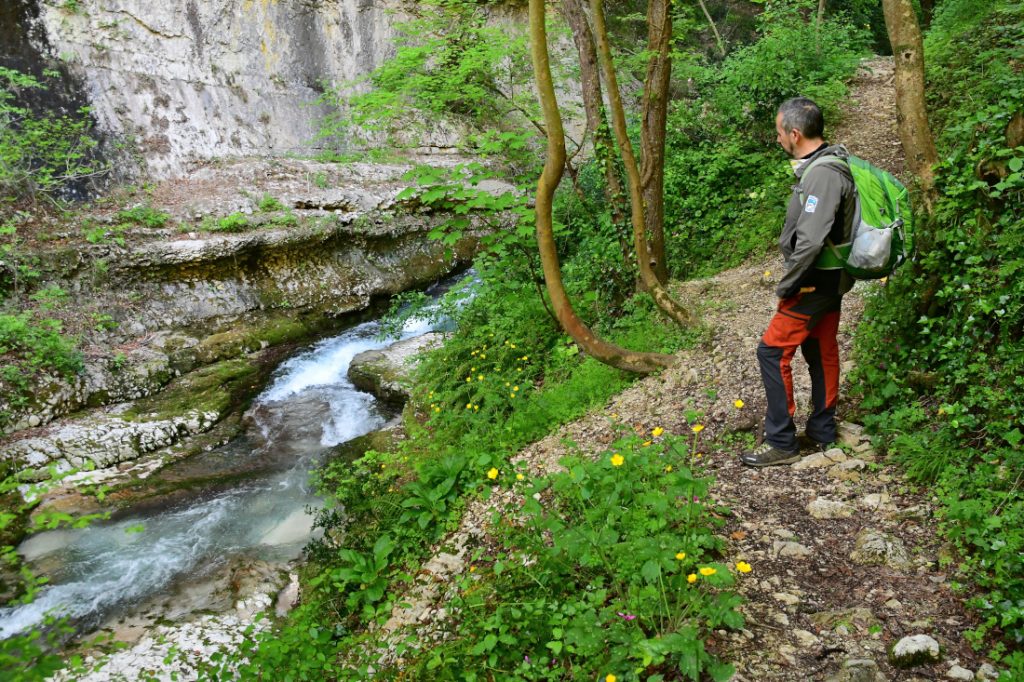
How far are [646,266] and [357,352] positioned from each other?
6.53 meters

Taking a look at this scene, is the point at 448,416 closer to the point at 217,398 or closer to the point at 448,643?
the point at 448,643

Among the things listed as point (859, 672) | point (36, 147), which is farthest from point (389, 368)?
point (36, 147)

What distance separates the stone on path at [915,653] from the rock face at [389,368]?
7103 mm

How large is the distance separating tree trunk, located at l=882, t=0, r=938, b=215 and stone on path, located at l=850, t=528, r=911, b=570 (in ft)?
10.8

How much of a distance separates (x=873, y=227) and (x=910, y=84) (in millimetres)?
2614

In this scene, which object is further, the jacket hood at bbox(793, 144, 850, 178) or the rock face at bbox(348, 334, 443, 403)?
the rock face at bbox(348, 334, 443, 403)

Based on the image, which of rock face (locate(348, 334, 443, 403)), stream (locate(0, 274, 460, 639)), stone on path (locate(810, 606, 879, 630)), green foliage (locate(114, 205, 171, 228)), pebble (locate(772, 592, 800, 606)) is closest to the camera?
stone on path (locate(810, 606, 879, 630))

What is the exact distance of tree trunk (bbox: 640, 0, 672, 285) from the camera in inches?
233

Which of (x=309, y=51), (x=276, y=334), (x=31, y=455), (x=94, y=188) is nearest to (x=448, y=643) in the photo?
(x=31, y=455)

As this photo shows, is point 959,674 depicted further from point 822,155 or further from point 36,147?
point 36,147

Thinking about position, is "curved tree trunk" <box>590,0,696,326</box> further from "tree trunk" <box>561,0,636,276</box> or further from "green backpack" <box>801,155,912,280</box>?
"green backpack" <box>801,155,912,280</box>

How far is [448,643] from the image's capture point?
323 centimetres

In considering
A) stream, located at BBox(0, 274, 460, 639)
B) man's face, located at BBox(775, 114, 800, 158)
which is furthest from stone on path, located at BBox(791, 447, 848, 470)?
stream, located at BBox(0, 274, 460, 639)

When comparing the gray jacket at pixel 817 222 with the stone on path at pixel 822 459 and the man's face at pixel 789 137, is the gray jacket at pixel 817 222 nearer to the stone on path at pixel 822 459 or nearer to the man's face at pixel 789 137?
the man's face at pixel 789 137
